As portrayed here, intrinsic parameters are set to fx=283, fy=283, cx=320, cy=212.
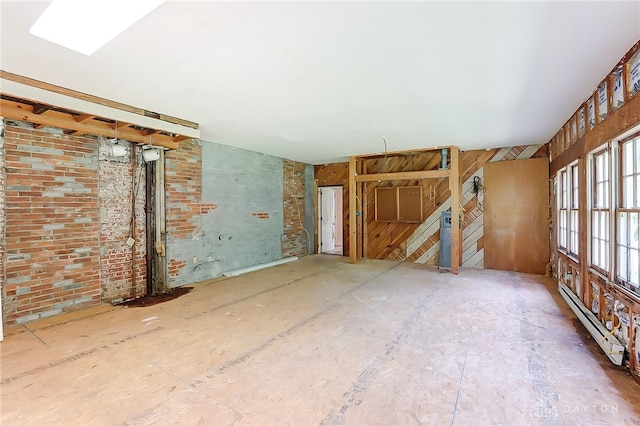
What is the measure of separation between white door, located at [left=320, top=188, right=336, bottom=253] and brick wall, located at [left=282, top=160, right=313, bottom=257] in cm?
88

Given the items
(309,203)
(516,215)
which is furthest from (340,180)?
(516,215)

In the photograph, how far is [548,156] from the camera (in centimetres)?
577

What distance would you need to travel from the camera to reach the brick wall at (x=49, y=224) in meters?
3.41

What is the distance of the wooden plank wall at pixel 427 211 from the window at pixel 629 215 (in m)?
3.69

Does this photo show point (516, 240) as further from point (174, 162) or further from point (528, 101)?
point (174, 162)

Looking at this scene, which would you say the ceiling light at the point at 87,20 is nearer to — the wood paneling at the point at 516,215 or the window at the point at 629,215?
the window at the point at 629,215

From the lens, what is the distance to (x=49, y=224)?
3668mm

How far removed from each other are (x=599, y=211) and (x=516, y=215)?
2.93 metres

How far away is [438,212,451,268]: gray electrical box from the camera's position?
20.9ft

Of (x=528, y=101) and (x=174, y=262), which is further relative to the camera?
(x=174, y=262)

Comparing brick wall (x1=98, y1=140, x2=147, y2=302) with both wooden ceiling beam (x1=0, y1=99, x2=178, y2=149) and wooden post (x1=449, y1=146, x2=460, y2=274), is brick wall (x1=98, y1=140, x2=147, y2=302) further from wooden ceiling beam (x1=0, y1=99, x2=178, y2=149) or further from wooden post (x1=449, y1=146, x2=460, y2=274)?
wooden post (x1=449, y1=146, x2=460, y2=274)

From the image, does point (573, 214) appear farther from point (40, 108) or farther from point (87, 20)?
point (40, 108)

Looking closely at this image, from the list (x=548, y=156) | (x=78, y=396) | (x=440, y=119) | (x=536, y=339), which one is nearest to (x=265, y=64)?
(x=440, y=119)

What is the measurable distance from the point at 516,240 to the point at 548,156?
1.82m
